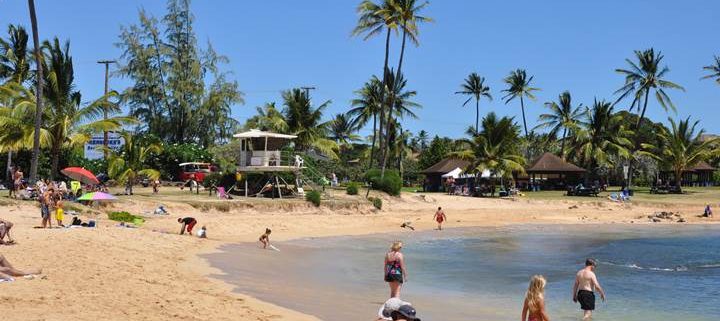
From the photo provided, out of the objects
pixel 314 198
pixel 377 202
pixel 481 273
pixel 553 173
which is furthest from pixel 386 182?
pixel 481 273

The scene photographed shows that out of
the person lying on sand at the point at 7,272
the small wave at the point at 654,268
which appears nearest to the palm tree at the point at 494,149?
the small wave at the point at 654,268

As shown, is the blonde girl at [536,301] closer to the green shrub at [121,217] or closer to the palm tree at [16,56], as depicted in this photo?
the green shrub at [121,217]

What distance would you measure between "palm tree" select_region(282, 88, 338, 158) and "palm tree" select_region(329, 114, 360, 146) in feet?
32.9

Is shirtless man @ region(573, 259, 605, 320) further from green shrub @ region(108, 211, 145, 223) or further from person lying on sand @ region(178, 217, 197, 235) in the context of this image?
green shrub @ region(108, 211, 145, 223)

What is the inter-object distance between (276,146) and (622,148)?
32.1m

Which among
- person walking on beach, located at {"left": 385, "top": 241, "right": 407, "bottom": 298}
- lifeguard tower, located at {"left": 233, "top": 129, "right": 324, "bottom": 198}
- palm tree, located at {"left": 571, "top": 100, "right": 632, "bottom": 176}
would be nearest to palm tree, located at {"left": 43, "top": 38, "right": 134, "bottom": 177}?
lifeguard tower, located at {"left": 233, "top": 129, "right": 324, "bottom": 198}

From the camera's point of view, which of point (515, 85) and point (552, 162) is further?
point (515, 85)

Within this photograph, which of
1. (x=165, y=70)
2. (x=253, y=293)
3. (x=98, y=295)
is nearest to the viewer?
(x=98, y=295)

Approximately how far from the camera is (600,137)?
55594mm

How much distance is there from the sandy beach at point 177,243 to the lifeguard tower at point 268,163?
8.53 feet

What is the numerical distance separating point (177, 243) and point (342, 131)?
5602cm

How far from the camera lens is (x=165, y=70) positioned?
46.4 meters

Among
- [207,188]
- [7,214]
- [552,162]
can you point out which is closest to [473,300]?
[7,214]

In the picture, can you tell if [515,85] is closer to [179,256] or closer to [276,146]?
[276,146]
